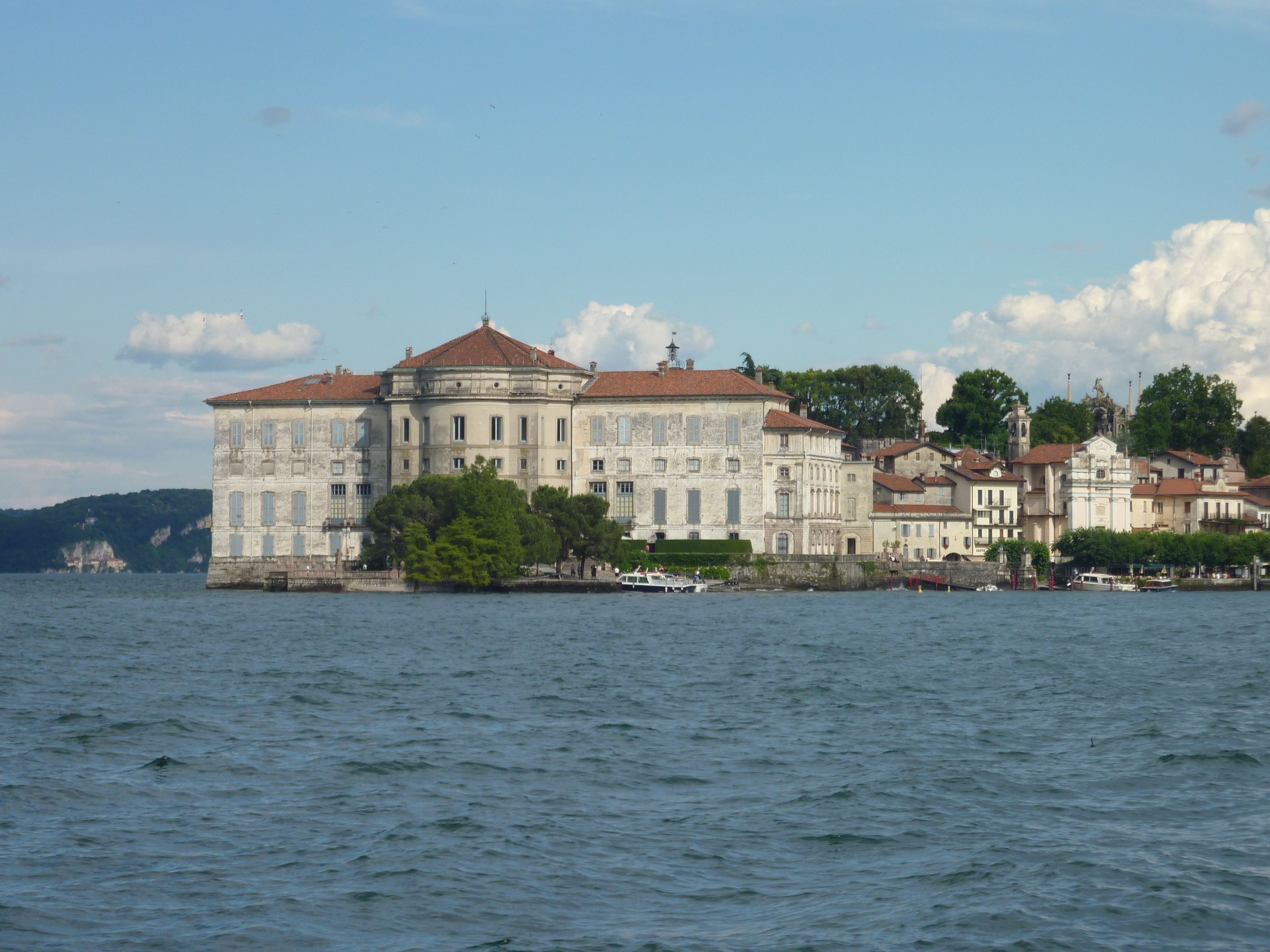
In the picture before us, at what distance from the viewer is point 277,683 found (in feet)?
Answer: 103

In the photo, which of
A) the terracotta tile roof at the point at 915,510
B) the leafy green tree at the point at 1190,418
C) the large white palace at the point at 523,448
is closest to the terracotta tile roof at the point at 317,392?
the large white palace at the point at 523,448

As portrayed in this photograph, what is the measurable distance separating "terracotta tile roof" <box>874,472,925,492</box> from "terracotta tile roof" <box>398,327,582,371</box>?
75.3ft

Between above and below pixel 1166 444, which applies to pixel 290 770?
below

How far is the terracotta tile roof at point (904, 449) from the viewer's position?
104 meters

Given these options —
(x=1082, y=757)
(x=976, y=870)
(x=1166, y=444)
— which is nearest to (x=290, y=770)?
(x=976, y=870)

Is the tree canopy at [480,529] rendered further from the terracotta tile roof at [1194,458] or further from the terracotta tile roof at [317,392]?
the terracotta tile roof at [1194,458]

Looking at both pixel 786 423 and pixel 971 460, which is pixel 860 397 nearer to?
pixel 971 460

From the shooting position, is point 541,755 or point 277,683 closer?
point 541,755

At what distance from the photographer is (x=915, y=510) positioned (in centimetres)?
9694

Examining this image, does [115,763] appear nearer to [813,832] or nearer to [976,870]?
[813,832]

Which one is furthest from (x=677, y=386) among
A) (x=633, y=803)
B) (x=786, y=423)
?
(x=633, y=803)

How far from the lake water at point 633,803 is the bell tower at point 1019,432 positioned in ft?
234

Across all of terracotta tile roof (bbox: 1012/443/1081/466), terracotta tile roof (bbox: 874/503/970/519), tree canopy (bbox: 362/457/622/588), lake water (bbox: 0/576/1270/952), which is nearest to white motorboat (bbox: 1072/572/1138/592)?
terracotta tile roof (bbox: 874/503/970/519)

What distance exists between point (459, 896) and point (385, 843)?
2.15 m
